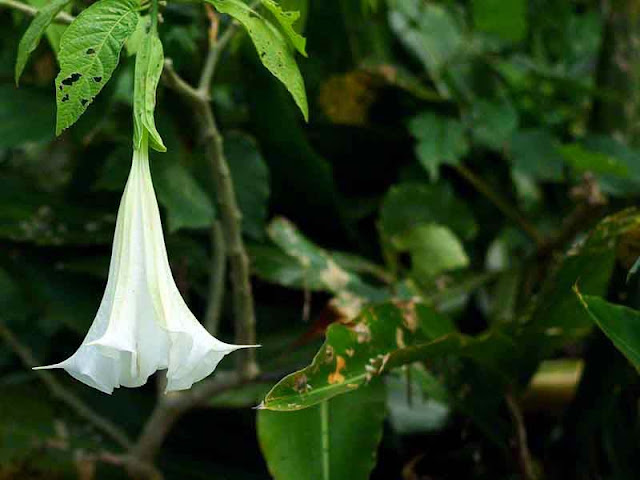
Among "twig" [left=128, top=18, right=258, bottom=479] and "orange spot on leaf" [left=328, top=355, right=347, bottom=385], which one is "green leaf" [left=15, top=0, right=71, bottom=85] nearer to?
"twig" [left=128, top=18, right=258, bottom=479]

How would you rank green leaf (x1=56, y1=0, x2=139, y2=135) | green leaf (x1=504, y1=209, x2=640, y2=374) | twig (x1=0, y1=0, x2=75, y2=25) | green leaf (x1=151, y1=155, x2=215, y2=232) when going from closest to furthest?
green leaf (x1=56, y1=0, x2=139, y2=135) < twig (x1=0, y1=0, x2=75, y2=25) < green leaf (x1=504, y1=209, x2=640, y2=374) < green leaf (x1=151, y1=155, x2=215, y2=232)

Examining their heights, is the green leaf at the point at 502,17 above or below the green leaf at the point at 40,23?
below

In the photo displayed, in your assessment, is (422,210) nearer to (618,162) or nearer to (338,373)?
(618,162)

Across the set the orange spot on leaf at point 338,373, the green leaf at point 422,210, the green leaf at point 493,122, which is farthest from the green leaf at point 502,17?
the orange spot on leaf at point 338,373

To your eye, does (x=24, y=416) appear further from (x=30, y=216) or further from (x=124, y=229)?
(x=124, y=229)

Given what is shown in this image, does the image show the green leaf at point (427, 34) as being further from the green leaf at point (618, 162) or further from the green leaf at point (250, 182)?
the green leaf at point (250, 182)

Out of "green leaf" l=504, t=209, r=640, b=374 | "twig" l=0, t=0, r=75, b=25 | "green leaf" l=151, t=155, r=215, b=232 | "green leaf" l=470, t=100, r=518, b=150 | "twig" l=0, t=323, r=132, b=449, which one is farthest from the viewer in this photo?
"green leaf" l=470, t=100, r=518, b=150

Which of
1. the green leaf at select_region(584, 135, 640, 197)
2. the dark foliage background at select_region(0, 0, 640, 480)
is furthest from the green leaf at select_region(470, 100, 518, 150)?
the green leaf at select_region(584, 135, 640, 197)
